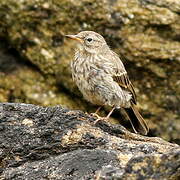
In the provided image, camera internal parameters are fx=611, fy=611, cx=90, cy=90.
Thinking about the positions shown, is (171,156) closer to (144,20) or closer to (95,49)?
(95,49)

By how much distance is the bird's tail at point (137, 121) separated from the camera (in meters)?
9.34

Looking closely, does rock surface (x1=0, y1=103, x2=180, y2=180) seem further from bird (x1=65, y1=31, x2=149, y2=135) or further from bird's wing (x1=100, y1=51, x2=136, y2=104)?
bird's wing (x1=100, y1=51, x2=136, y2=104)

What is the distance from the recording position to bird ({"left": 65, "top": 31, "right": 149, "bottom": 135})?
837cm

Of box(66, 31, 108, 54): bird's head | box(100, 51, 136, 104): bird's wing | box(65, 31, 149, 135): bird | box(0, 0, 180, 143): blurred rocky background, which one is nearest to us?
box(65, 31, 149, 135): bird

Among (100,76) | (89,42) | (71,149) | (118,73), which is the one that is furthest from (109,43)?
(71,149)

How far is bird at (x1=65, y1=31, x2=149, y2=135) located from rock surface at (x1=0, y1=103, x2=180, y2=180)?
140cm

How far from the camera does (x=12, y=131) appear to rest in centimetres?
639

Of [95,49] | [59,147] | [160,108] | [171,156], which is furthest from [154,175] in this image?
[160,108]

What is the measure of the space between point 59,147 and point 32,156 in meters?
0.29

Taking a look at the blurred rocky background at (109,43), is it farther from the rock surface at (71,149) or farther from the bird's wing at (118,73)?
the rock surface at (71,149)


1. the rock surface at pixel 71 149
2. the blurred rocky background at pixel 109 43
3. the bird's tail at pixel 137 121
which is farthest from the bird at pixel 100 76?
the blurred rocky background at pixel 109 43

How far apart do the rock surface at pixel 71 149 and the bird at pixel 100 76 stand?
1399 mm

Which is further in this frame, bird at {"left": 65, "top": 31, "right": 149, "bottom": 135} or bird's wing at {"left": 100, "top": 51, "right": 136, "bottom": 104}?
bird's wing at {"left": 100, "top": 51, "right": 136, "bottom": 104}

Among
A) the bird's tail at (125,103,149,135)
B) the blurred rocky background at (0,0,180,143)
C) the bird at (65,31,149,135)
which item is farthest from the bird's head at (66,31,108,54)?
the blurred rocky background at (0,0,180,143)
